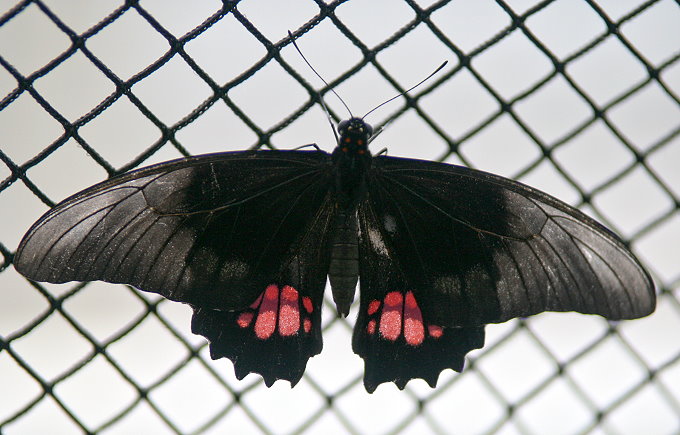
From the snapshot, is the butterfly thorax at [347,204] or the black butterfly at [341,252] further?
the butterfly thorax at [347,204]

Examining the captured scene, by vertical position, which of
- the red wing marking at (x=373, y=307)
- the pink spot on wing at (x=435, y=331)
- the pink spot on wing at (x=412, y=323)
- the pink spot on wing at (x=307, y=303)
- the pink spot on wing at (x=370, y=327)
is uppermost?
the pink spot on wing at (x=307, y=303)

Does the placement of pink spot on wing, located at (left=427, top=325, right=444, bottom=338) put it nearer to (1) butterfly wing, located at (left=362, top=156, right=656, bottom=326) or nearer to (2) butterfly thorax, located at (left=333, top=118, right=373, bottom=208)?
(1) butterfly wing, located at (left=362, top=156, right=656, bottom=326)

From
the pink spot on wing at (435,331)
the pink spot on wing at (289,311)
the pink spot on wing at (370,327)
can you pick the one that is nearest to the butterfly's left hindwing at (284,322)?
the pink spot on wing at (289,311)

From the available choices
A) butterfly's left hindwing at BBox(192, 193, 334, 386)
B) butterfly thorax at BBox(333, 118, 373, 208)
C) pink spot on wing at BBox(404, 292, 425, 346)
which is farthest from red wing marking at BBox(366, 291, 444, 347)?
butterfly thorax at BBox(333, 118, 373, 208)

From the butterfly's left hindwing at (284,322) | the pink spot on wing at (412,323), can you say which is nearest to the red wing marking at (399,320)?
the pink spot on wing at (412,323)

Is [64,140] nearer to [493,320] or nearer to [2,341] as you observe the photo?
[2,341]

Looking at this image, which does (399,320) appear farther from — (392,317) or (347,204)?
(347,204)

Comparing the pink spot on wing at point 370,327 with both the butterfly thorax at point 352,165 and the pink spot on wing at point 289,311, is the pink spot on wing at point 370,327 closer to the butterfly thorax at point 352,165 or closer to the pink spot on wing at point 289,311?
the pink spot on wing at point 289,311

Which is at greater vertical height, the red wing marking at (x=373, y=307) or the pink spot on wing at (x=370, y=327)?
the red wing marking at (x=373, y=307)
